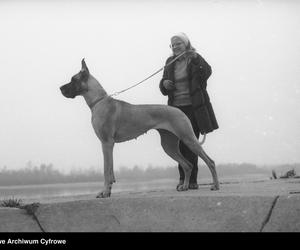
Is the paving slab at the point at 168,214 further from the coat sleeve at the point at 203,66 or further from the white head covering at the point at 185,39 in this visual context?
the white head covering at the point at 185,39

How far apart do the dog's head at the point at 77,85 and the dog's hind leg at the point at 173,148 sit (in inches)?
51.8

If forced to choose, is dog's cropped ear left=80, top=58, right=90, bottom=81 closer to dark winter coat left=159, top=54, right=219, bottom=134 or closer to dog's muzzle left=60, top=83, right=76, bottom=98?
dog's muzzle left=60, top=83, right=76, bottom=98

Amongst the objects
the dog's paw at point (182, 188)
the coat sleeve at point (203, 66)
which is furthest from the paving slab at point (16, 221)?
the coat sleeve at point (203, 66)

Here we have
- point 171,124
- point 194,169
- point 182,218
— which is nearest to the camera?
point 182,218

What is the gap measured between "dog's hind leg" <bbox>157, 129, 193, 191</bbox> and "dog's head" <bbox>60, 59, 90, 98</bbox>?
1316 mm

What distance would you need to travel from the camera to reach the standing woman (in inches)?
310

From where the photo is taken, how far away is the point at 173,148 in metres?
7.96

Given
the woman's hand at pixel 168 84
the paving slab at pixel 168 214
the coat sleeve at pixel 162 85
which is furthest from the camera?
the coat sleeve at pixel 162 85

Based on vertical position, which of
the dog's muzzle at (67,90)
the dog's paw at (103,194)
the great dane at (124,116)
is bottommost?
the dog's paw at (103,194)

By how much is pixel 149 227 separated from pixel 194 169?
1.97m

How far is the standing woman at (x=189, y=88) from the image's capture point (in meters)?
7.87
